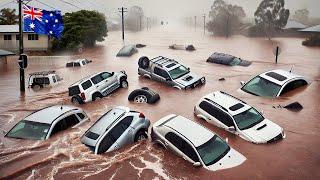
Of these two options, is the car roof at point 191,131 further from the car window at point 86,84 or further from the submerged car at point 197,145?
the car window at point 86,84

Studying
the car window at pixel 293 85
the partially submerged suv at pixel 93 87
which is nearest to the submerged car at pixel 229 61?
the car window at pixel 293 85

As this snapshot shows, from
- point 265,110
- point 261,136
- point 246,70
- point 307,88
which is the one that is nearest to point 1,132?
point 261,136

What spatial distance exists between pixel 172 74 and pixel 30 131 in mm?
11902

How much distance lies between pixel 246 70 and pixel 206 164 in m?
21.6

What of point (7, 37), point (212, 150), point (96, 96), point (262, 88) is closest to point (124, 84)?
point (96, 96)

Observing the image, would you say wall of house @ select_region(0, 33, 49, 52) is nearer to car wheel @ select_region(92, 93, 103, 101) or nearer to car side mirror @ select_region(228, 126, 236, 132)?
car wheel @ select_region(92, 93, 103, 101)

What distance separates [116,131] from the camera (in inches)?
537

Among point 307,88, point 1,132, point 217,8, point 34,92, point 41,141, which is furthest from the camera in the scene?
point 217,8

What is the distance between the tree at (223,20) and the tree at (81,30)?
4182cm

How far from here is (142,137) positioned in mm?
14492

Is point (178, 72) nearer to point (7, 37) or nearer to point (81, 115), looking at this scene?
point (81, 115)

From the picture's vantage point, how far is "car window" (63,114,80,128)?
49.8 feet

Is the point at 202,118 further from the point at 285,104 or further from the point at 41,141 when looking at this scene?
the point at 41,141

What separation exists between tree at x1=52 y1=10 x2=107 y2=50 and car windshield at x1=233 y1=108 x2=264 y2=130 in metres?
41.9
